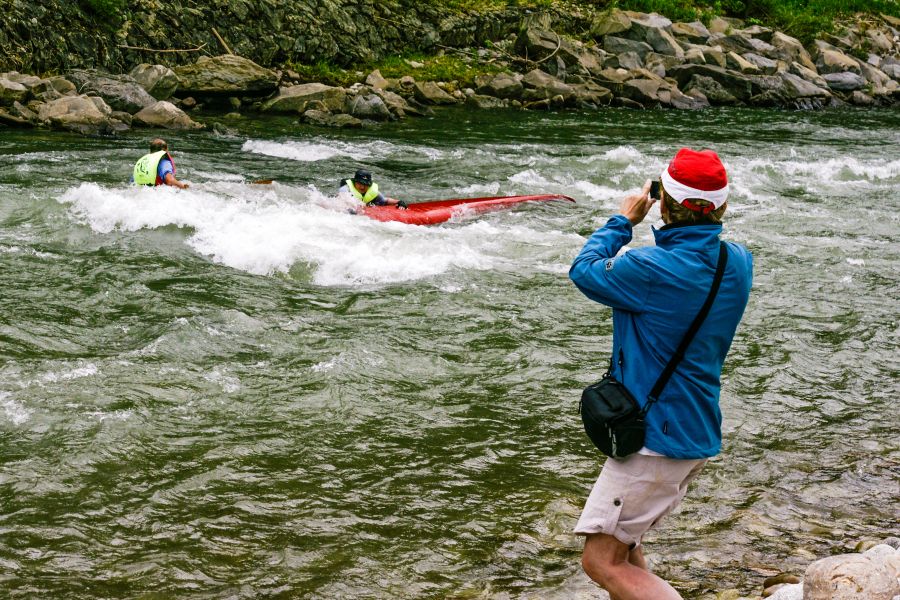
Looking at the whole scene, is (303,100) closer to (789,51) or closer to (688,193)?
(789,51)

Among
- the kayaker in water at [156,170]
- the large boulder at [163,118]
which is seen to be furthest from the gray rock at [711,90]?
the kayaker in water at [156,170]

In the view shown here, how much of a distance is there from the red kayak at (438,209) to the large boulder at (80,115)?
26.9ft

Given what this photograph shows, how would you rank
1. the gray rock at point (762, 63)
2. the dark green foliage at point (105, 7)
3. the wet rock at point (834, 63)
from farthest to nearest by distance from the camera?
the wet rock at point (834, 63)
the gray rock at point (762, 63)
the dark green foliage at point (105, 7)

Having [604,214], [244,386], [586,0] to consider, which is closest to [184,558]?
[244,386]

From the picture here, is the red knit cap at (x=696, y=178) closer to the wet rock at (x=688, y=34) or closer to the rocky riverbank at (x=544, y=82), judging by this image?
the rocky riverbank at (x=544, y=82)

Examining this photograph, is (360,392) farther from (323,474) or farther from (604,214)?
(604,214)

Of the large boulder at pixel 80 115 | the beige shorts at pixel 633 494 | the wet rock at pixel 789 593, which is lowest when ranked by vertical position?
the large boulder at pixel 80 115

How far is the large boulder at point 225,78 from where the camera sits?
20.5 meters

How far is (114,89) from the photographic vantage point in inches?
723

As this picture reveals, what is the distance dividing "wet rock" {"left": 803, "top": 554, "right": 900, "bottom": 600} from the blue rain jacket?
70 cm

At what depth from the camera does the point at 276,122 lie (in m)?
19.4

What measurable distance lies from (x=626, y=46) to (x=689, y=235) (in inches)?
1065

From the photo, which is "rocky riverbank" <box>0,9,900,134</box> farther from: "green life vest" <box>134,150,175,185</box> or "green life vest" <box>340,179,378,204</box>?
"green life vest" <box>340,179,378,204</box>

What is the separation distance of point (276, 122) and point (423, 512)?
53.1ft
